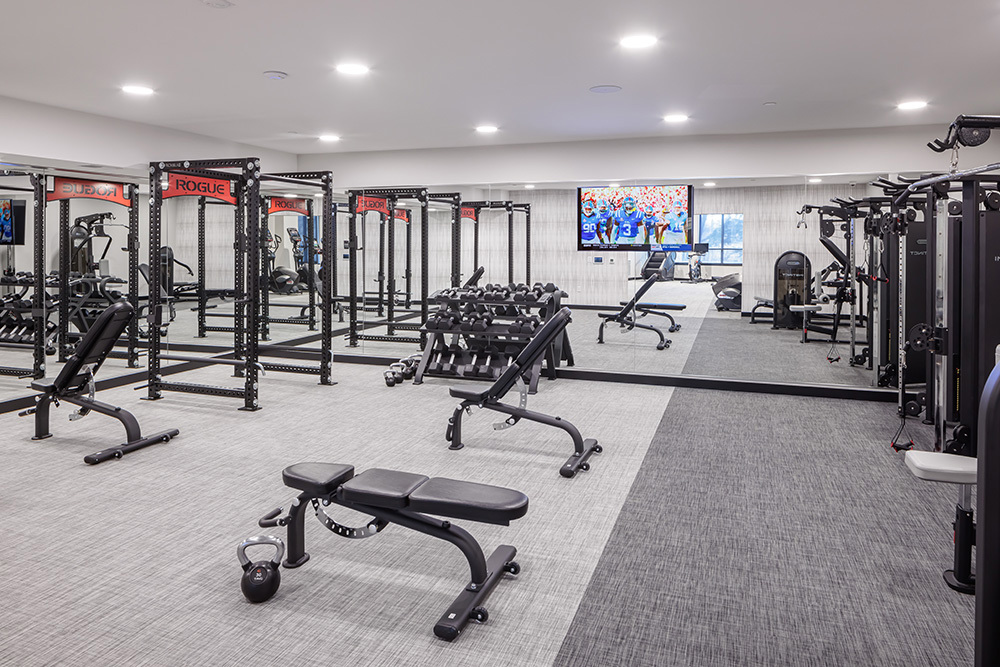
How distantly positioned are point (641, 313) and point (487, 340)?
1.47 metres

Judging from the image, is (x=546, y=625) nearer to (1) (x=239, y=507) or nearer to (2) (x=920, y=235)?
(1) (x=239, y=507)

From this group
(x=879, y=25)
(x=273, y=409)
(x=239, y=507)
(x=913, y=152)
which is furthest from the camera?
(x=913, y=152)

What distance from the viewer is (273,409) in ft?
17.7

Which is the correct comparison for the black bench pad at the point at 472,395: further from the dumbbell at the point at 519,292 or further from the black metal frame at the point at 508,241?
the black metal frame at the point at 508,241

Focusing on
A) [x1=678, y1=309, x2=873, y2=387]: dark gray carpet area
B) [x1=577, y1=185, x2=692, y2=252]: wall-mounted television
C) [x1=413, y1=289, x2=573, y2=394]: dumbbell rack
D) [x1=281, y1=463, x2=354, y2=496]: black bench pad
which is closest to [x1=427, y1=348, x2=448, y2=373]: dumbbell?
[x1=413, y1=289, x2=573, y2=394]: dumbbell rack

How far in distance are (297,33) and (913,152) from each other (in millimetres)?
5408

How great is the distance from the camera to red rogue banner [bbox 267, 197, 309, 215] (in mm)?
8242

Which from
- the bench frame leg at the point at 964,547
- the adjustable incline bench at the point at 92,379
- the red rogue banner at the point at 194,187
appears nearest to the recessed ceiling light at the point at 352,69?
the red rogue banner at the point at 194,187

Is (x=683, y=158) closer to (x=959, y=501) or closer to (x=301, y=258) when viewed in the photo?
(x=301, y=258)

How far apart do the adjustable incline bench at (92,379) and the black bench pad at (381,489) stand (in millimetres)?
2266

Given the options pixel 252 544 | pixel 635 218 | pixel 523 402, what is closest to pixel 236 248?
pixel 523 402

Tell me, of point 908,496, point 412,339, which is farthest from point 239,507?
point 412,339

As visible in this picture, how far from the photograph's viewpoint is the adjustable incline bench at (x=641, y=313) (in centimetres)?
621

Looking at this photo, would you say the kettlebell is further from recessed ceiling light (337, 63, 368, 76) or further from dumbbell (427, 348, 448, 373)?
dumbbell (427, 348, 448, 373)
